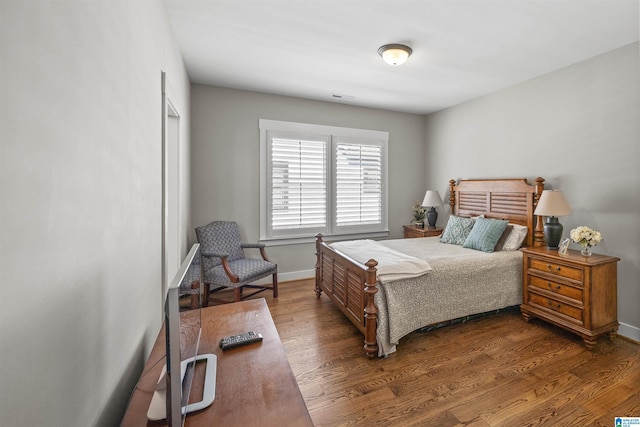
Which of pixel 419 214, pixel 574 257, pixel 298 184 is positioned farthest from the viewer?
pixel 419 214

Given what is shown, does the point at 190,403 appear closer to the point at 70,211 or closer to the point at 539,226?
the point at 70,211

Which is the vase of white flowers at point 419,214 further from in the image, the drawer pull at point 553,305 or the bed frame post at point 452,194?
the drawer pull at point 553,305

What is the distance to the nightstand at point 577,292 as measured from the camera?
2.49m

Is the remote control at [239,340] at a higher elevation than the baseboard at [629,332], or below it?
higher

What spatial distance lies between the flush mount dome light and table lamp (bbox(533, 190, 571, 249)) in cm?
199

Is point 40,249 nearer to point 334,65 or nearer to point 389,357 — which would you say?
point 389,357

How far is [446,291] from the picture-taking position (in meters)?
2.72

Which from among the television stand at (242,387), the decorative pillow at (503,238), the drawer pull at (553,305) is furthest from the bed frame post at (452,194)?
the television stand at (242,387)

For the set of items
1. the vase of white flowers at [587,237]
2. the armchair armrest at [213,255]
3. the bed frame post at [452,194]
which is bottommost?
the armchair armrest at [213,255]

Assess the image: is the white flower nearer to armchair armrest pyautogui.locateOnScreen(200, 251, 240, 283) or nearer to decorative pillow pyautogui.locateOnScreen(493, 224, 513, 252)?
decorative pillow pyautogui.locateOnScreen(493, 224, 513, 252)

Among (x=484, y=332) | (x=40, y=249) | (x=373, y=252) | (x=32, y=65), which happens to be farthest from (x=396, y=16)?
(x=484, y=332)

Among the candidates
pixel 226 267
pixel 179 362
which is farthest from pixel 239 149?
pixel 179 362

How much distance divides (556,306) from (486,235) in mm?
928

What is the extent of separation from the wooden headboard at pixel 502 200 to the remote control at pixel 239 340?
132 inches
